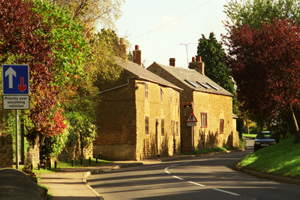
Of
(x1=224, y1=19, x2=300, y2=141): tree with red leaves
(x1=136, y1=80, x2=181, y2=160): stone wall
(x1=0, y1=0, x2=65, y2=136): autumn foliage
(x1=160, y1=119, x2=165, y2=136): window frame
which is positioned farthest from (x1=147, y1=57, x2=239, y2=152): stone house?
(x1=0, y1=0, x2=65, y2=136): autumn foliage

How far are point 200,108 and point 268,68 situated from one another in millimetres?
32922

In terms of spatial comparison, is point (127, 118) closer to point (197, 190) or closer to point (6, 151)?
point (6, 151)

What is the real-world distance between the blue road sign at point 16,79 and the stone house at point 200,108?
4895cm

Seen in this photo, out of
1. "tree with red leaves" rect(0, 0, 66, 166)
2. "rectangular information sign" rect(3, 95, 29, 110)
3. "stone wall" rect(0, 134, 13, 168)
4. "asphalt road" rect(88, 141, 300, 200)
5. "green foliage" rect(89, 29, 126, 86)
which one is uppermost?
"green foliage" rect(89, 29, 126, 86)

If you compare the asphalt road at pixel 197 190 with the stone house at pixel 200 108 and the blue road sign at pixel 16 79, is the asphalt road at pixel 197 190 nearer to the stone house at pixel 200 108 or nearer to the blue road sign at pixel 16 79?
the blue road sign at pixel 16 79

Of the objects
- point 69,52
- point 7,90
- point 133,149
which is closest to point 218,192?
point 7,90

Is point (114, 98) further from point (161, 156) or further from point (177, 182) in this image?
point (177, 182)

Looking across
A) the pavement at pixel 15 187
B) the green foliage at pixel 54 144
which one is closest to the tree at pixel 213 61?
the green foliage at pixel 54 144

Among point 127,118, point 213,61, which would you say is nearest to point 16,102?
point 127,118

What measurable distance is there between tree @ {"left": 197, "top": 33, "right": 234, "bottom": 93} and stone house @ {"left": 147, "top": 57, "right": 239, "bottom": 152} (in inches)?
266

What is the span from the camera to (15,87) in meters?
13.7

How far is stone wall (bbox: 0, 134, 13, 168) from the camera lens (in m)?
27.4

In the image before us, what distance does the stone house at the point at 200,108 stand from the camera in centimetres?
6444

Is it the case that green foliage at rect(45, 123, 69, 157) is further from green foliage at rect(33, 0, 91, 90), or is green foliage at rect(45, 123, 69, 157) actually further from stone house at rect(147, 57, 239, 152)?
stone house at rect(147, 57, 239, 152)
